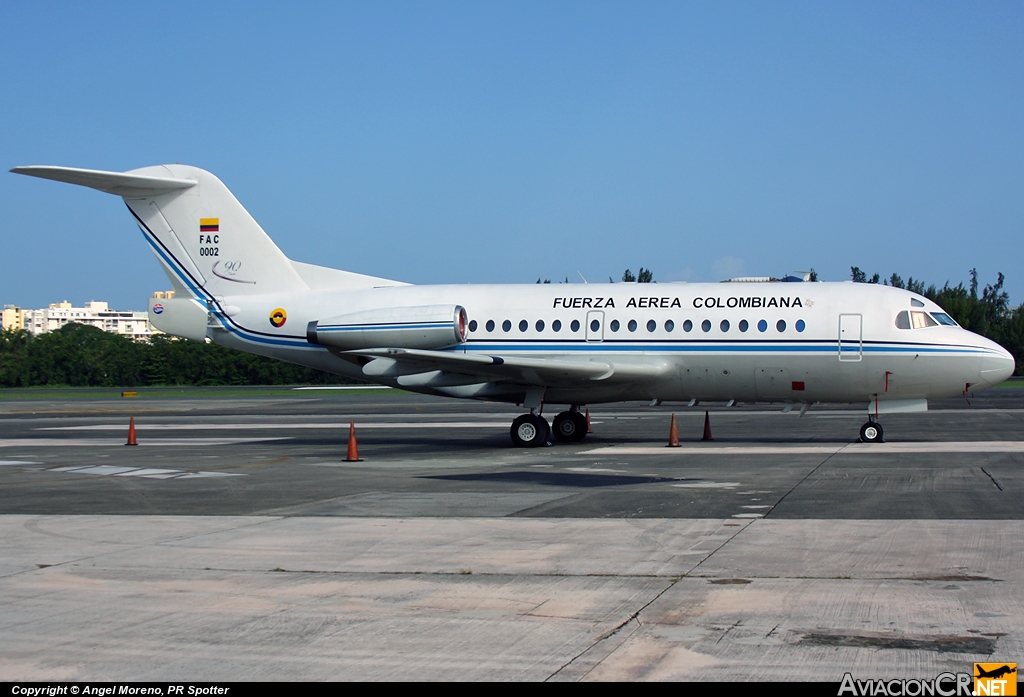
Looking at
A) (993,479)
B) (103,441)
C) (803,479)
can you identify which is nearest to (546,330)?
(803,479)

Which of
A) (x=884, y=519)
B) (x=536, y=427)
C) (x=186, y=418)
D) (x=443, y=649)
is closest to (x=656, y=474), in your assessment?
(x=884, y=519)

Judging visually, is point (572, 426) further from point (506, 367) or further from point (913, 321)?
point (913, 321)

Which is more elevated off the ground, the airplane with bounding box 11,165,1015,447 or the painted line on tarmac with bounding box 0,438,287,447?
the airplane with bounding box 11,165,1015,447

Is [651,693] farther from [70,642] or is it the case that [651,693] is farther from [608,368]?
[608,368]

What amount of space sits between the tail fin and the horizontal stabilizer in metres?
0.04

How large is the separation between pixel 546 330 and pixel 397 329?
3542 mm

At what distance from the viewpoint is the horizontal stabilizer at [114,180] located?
890 inches

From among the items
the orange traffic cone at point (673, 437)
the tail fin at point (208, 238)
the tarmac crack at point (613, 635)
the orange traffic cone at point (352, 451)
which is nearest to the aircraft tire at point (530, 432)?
the orange traffic cone at point (673, 437)

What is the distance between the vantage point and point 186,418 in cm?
3897

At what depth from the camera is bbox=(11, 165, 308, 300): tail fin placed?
1014 inches

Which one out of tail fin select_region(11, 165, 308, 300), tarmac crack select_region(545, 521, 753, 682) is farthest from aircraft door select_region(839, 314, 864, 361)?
tarmac crack select_region(545, 521, 753, 682)

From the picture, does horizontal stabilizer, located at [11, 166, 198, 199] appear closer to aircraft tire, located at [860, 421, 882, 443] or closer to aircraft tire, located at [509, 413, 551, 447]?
aircraft tire, located at [509, 413, 551, 447]

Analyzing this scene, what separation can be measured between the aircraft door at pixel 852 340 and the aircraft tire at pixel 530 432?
22.3 feet

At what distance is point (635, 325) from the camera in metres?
23.1
